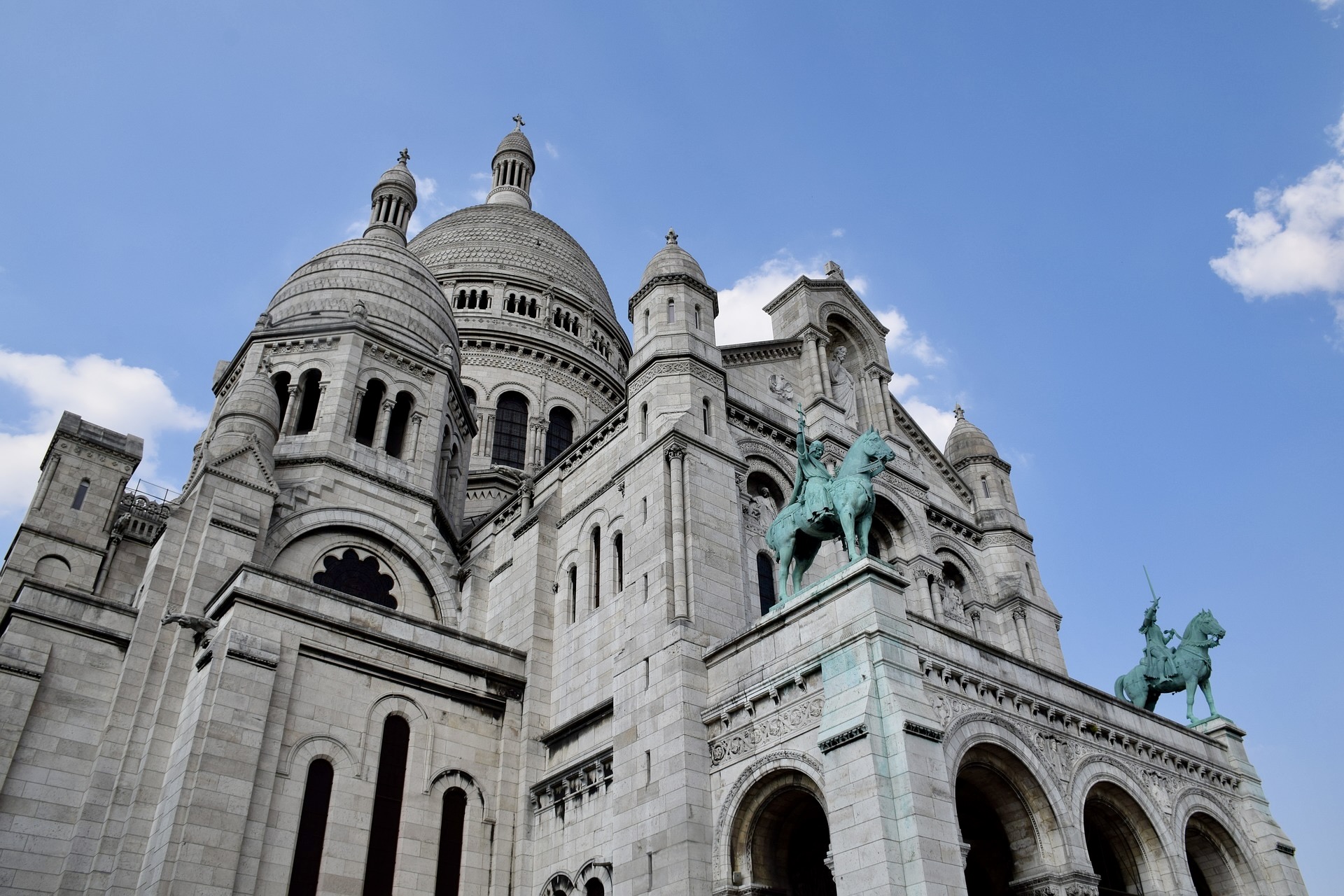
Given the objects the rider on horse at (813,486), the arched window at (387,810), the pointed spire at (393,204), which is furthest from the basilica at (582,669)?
the pointed spire at (393,204)

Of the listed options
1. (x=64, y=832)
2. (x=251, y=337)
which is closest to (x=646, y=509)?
(x=64, y=832)

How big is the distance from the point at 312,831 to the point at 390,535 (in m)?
10.7

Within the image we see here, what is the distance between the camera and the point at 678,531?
23125mm

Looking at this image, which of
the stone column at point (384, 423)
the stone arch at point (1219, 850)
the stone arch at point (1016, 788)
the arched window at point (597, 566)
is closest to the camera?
the stone arch at point (1016, 788)

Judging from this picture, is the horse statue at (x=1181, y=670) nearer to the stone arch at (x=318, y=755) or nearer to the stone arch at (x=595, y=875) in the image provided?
the stone arch at (x=595, y=875)

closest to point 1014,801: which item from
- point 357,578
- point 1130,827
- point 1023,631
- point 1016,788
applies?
point 1016,788

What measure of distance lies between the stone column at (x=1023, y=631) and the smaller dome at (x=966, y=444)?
20.1ft

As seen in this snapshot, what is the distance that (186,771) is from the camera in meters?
19.5

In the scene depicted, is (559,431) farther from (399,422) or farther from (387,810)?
(387,810)

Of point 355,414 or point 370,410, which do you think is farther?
point 370,410

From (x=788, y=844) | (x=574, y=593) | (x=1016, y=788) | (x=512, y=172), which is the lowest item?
(x=788, y=844)

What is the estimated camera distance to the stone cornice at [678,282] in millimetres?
28031

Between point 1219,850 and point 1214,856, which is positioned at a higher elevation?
point 1219,850

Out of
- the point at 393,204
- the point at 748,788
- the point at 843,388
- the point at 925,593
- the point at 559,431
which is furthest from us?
the point at 559,431
